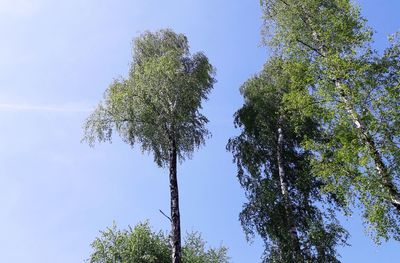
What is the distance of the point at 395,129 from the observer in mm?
12070

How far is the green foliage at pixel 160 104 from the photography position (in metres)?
20.3

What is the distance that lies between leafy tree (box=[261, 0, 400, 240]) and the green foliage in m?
6.20

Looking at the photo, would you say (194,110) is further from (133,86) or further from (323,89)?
(323,89)

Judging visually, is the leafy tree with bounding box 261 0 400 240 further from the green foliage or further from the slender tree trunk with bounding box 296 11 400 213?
the green foliage

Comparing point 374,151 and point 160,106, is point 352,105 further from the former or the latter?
point 160,106

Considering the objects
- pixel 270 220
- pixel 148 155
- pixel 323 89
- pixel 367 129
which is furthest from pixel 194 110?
pixel 367 129

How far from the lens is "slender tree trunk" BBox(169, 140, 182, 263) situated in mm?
16125

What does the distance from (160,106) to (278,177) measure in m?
7.28

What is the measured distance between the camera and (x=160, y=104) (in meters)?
20.2

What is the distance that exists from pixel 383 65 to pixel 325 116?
2.69 meters

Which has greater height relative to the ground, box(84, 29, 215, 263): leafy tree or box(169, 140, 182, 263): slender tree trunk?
box(84, 29, 215, 263): leafy tree

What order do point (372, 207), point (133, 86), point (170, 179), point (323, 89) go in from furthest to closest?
point (133, 86) → point (170, 179) → point (323, 89) → point (372, 207)

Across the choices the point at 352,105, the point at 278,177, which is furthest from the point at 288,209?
the point at 352,105

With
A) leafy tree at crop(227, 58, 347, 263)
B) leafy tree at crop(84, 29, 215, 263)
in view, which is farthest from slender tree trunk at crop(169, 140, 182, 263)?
leafy tree at crop(227, 58, 347, 263)
